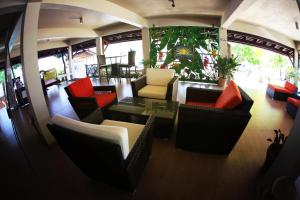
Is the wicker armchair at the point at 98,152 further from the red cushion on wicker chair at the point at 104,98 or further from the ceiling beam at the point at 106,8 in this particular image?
the ceiling beam at the point at 106,8

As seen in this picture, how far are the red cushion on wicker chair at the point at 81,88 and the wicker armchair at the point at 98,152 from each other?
1.72 m

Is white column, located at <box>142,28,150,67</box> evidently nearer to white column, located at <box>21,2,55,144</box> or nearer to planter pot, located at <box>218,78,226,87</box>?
planter pot, located at <box>218,78,226,87</box>

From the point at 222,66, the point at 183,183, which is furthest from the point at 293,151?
the point at 222,66

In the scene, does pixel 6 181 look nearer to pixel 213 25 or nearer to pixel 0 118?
pixel 0 118

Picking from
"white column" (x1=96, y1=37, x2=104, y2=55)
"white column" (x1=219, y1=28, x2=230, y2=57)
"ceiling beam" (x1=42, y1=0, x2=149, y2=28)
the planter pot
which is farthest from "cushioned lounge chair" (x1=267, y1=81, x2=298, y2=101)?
"white column" (x1=96, y1=37, x2=104, y2=55)

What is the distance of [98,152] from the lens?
1.26 metres

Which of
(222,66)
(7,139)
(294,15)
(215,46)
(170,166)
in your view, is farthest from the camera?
(215,46)

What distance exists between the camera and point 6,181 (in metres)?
1.90

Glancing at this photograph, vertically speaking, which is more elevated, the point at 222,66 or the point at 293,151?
the point at 222,66

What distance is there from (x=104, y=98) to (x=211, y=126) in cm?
206

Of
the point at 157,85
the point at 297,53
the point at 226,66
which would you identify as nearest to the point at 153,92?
the point at 157,85

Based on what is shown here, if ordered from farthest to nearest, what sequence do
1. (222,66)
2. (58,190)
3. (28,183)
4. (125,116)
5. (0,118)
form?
(222,66) → (0,118) → (125,116) → (28,183) → (58,190)

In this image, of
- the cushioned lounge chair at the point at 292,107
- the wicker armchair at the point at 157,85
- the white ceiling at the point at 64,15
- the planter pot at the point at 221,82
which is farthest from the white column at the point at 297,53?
the white ceiling at the point at 64,15

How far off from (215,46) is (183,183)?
543 centimetres
